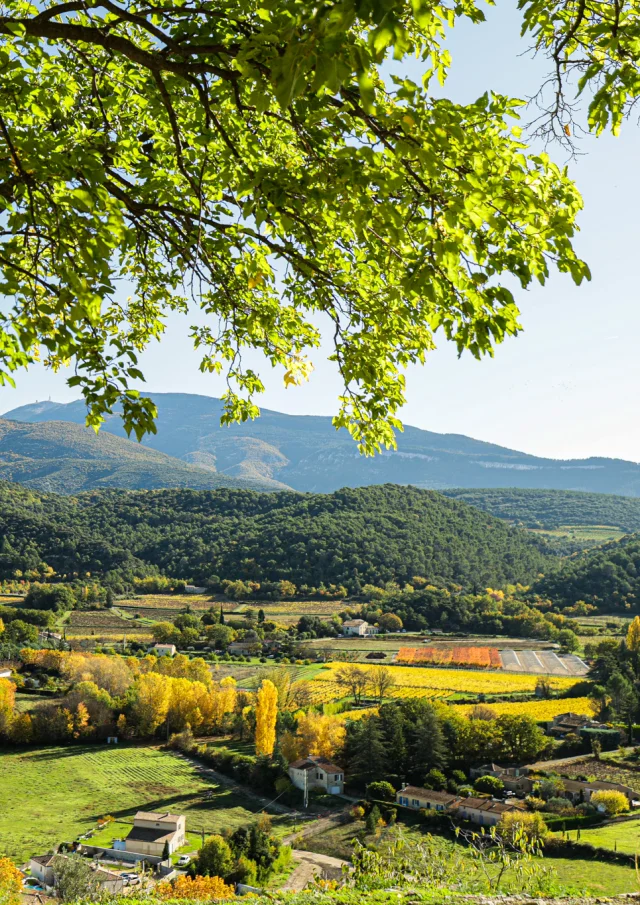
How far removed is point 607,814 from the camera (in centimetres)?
2389

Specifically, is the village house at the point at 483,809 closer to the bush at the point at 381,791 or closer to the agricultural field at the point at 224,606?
the bush at the point at 381,791

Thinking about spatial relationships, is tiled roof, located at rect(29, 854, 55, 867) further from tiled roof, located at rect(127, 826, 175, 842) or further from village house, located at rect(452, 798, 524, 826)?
village house, located at rect(452, 798, 524, 826)

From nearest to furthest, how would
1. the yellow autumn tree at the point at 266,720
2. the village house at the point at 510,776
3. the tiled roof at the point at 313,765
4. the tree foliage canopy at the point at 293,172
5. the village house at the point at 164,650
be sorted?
1. the tree foliage canopy at the point at 293,172
2. the village house at the point at 510,776
3. the tiled roof at the point at 313,765
4. the yellow autumn tree at the point at 266,720
5. the village house at the point at 164,650

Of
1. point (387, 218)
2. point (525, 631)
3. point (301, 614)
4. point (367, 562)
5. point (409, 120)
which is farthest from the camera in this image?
point (367, 562)

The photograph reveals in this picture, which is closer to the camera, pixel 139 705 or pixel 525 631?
pixel 139 705

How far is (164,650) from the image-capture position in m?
51.5

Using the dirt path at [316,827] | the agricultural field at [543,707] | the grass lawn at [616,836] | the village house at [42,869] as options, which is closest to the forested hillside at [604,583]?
the agricultural field at [543,707]

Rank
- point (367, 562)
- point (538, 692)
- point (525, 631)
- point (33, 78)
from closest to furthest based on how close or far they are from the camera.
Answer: point (33, 78), point (538, 692), point (525, 631), point (367, 562)

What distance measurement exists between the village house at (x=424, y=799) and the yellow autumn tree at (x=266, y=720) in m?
7.09

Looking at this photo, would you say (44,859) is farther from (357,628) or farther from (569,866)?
(357,628)

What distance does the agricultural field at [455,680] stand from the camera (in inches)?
1661

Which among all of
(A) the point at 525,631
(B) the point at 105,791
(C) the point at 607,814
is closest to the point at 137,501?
(A) the point at 525,631

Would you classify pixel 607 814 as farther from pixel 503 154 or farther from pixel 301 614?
pixel 301 614

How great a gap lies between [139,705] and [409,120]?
36662 millimetres
